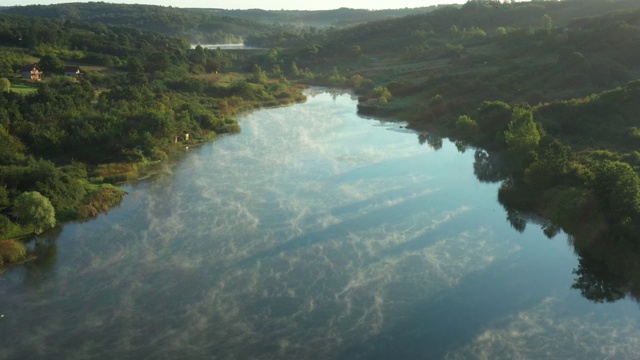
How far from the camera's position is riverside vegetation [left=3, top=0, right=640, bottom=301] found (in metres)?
24.9

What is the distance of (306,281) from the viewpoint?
23.1 metres

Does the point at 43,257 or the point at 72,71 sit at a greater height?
the point at 72,71

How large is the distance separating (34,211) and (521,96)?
4540 cm

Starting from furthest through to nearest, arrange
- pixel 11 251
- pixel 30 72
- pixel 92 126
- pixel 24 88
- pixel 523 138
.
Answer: pixel 30 72
pixel 24 88
pixel 92 126
pixel 523 138
pixel 11 251

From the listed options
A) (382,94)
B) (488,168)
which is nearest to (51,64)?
(382,94)

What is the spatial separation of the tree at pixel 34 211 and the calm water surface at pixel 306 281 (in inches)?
47.9

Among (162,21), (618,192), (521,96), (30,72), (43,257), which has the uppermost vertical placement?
(162,21)

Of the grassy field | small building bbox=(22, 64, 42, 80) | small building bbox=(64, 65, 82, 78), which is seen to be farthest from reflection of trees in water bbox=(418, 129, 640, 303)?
small building bbox=(64, 65, 82, 78)

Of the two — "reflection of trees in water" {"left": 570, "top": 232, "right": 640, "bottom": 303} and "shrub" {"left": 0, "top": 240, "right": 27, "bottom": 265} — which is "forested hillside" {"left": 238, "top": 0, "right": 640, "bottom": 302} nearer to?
"reflection of trees in water" {"left": 570, "top": 232, "right": 640, "bottom": 303}

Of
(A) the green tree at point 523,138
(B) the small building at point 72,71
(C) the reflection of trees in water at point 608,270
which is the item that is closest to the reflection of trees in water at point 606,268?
(C) the reflection of trees in water at point 608,270

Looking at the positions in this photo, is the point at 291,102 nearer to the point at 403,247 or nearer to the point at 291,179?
the point at 291,179

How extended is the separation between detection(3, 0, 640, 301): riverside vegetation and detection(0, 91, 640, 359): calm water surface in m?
1.96

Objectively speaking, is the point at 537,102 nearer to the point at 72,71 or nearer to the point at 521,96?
the point at 521,96

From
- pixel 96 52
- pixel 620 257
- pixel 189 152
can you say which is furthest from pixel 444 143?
pixel 96 52
